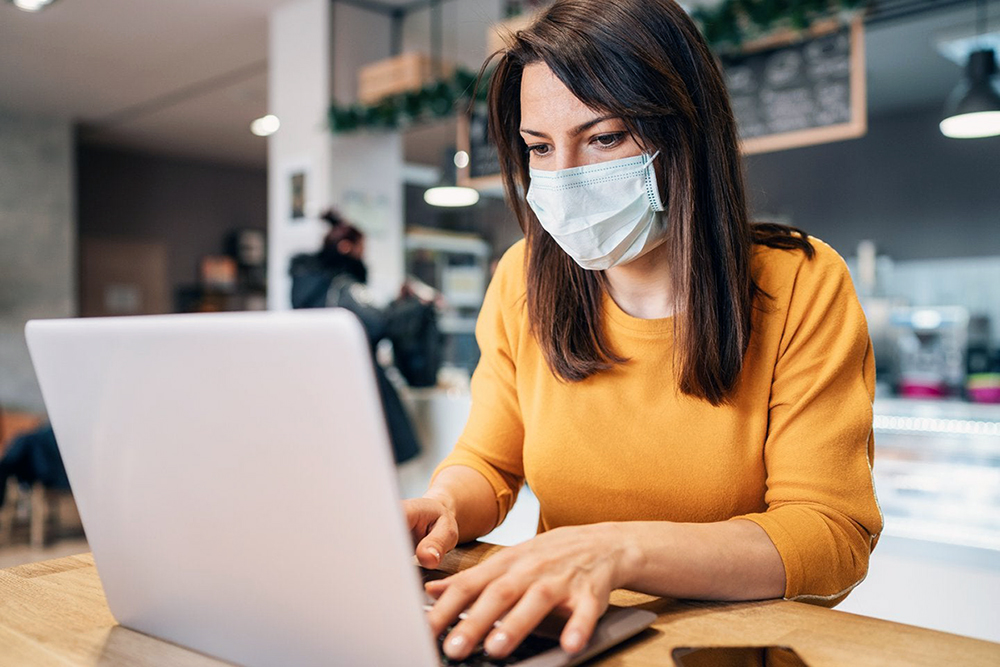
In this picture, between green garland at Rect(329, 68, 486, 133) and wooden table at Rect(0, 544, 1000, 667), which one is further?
green garland at Rect(329, 68, 486, 133)

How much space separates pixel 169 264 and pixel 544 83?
8127mm

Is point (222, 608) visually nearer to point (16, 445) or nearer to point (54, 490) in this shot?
point (16, 445)

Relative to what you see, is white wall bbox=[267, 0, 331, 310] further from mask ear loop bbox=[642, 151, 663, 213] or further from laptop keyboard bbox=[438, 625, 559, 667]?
laptop keyboard bbox=[438, 625, 559, 667]

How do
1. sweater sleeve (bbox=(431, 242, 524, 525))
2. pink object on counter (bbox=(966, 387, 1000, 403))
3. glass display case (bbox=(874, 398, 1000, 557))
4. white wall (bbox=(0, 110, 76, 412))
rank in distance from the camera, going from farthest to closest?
white wall (bbox=(0, 110, 76, 412)) → pink object on counter (bbox=(966, 387, 1000, 403)) → glass display case (bbox=(874, 398, 1000, 557)) → sweater sleeve (bbox=(431, 242, 524, 525))

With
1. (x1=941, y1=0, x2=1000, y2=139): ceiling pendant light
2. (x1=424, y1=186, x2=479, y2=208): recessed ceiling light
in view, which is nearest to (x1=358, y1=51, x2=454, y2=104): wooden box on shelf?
(x1=424, y1=186, x2=479, y2=208): recessed ceiling light

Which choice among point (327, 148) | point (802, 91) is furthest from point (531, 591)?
point (327, 148)

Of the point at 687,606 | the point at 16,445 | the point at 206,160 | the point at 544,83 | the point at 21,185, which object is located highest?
the point at 206,160

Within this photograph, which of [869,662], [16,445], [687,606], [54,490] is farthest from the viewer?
[54,490]

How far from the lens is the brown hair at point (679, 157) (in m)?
0.94

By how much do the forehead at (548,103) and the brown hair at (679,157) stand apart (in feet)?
0.05

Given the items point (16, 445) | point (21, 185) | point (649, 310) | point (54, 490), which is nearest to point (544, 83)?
point (649, 310)

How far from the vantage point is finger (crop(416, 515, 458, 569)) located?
0.80 metres

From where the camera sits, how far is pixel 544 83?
99 centimetres

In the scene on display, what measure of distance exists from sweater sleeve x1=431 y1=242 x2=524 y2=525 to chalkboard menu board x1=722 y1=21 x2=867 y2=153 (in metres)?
2.23
